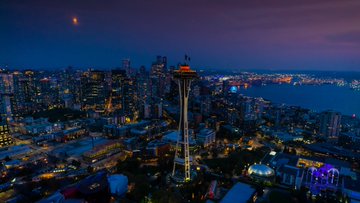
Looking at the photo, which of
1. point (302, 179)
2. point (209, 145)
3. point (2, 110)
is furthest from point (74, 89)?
point (302, 179)

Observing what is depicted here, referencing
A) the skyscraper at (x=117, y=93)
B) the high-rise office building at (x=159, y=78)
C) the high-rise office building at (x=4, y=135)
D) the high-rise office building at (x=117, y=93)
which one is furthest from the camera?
the high-rise office building at (x=159, y=78)

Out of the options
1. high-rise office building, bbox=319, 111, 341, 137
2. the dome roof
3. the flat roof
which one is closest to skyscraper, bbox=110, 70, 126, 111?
the dome roof

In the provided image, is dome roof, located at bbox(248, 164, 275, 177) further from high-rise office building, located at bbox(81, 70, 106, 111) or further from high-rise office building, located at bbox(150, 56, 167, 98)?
high-rise office building, located at bbox(150, 56, 167, 98)

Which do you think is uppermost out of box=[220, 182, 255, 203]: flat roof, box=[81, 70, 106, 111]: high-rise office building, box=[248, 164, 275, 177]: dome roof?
box=[81, 70, 106, 111]: high-rise office building

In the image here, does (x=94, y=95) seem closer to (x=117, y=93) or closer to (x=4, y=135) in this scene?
(x=117, y=93)

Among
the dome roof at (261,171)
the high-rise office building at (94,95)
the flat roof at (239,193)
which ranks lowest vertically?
the flat roof at (239,193)

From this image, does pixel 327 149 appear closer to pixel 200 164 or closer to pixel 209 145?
pixel 209 145

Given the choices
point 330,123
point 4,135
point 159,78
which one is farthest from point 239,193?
point 159,78

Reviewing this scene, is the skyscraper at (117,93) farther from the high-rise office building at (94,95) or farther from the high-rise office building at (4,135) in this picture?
the high-rise office building at (4,135)

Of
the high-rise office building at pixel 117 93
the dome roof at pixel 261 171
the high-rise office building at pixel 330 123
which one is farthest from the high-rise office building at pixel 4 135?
the high-rise office building at pixel 330 123
